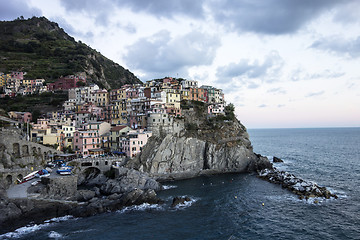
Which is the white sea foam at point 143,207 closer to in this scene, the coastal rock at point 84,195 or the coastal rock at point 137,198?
the coastal rock at point 137,198

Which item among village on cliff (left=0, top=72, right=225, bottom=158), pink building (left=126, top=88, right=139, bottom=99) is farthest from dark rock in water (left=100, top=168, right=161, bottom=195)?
pink building (left=126, top=88, right=139, bottom=99)

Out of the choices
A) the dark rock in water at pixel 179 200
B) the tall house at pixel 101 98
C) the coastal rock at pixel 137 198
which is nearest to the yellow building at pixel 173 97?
the tall house at pixel 101 98

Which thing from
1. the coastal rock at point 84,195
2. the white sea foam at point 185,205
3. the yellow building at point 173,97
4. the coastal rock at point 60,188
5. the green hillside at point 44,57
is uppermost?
the green hillside at point 44,57

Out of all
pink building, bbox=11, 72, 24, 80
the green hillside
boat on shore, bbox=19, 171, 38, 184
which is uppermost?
the green hillside

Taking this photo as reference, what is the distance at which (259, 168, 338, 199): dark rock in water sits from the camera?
1702 inches

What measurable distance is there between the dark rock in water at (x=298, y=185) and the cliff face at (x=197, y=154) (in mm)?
7474

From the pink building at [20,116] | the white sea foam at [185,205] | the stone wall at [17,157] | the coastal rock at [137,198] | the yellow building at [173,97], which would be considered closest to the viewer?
the white sea foam at [185,205]

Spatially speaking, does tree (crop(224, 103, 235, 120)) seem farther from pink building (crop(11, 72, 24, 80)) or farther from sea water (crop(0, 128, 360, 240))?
pink building (crop(11, 72, 24, 80))

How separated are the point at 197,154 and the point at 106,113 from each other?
35.7 metres

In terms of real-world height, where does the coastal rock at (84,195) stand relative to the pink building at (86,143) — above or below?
below

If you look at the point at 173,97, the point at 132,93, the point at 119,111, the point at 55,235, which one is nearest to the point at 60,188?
the point at 55,235

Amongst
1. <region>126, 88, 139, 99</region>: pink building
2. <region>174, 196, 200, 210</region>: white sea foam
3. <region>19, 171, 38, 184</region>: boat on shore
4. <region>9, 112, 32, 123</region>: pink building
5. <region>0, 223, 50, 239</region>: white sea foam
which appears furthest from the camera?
<region>126, 88, 139, 99</region>: pink building

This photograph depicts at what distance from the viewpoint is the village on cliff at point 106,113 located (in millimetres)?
63531

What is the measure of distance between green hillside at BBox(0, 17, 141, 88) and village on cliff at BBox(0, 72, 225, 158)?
1001 centimetres
